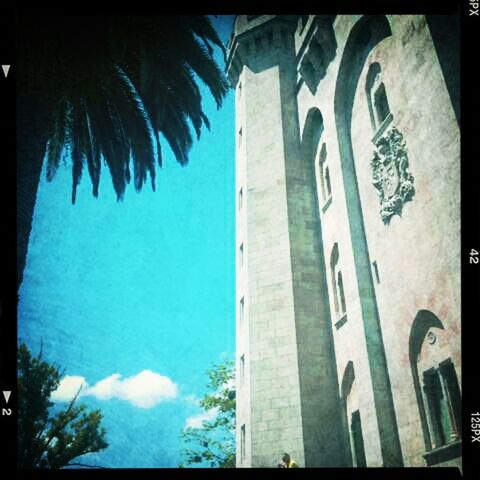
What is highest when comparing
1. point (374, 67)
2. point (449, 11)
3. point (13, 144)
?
point (374, 67)

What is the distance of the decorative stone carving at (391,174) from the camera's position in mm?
13000

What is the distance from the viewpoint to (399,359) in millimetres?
12820

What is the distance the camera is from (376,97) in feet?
49.3

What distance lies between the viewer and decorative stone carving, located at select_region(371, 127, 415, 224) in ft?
42.7

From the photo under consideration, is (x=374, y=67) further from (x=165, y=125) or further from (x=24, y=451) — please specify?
(x=24, y=451)

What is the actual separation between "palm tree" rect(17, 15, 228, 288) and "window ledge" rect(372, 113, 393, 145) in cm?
508

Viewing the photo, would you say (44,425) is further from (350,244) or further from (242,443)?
(350,244)

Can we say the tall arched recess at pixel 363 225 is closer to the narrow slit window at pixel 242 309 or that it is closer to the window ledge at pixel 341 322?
the window ledge at pixel 341 322

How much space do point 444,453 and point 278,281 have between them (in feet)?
28.0

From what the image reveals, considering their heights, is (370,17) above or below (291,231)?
above

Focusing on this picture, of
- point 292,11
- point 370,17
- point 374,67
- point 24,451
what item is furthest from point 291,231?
point 24,451

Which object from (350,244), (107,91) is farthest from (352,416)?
(107,91)

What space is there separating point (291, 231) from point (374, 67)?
6.58m

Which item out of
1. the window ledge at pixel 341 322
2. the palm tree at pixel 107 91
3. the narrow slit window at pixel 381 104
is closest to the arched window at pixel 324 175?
the narrow slit window at pixel 381 104
